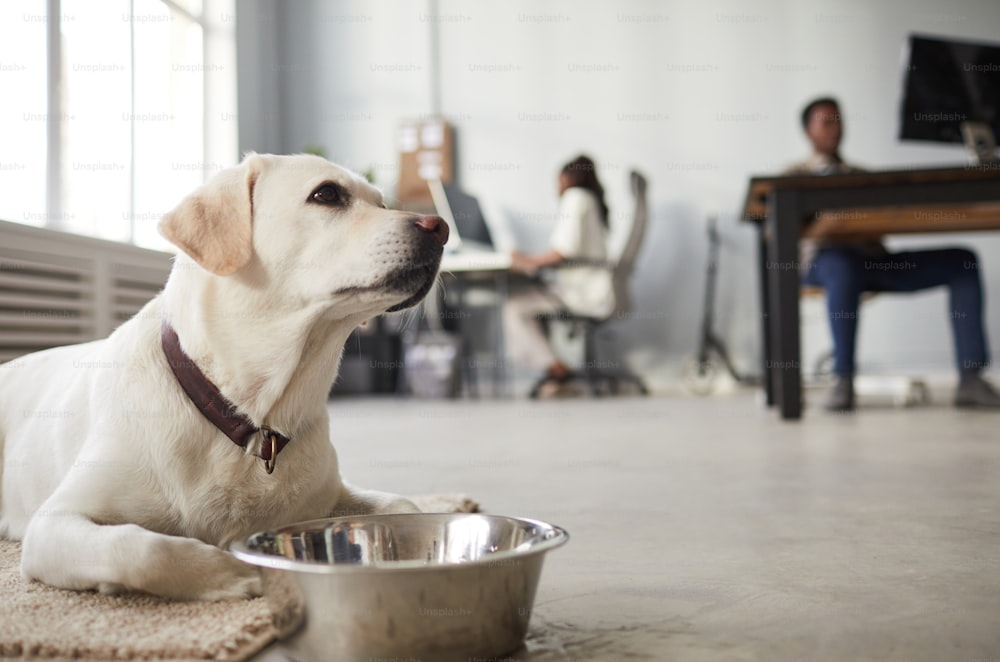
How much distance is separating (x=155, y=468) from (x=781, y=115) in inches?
258

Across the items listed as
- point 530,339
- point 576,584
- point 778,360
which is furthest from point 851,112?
point 576,584

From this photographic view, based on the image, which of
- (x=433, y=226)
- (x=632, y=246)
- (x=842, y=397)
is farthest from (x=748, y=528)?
(x=632, y=246)

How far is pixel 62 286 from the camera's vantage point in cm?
338

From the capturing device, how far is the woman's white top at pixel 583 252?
565 cm

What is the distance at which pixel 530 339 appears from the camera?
6020 mm

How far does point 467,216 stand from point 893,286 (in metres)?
3.07

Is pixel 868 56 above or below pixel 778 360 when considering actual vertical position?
above

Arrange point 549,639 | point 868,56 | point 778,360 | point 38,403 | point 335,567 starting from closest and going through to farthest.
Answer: point 335,567, point 549,639, point 38,403, point 778,360, point 868,56

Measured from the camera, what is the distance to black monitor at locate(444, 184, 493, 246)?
19.4ft

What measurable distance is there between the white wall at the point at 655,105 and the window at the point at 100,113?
82cm

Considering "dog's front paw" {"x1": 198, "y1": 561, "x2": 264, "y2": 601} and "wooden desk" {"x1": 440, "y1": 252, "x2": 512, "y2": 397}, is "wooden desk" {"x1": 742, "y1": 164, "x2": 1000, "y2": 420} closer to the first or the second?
"wooden desk" {"x1": 440, "y1": 252, "x2": 512, "y2": 397}

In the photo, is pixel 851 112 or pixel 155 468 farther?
pixel 851 112

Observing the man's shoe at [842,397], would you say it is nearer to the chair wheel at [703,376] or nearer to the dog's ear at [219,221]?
the chair wheel at [703,376]

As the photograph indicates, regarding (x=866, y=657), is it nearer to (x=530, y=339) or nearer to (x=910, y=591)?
(x=910, y=591)
